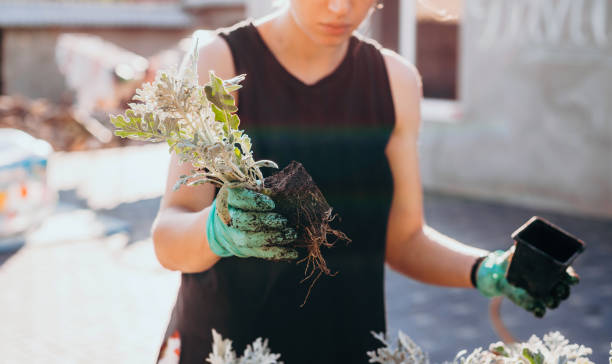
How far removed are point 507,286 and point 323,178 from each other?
53cm

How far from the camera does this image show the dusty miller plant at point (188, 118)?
105 cm

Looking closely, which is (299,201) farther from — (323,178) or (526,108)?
(526,108)

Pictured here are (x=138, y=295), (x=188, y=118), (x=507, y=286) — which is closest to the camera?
(x=188, y=118)

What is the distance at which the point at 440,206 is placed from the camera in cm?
834

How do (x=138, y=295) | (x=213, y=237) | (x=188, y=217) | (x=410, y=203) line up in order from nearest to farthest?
(x=213, y=237), (x=188, y=217), (x=410, y=203), (x=138, y=295)

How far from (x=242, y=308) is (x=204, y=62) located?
0.60m

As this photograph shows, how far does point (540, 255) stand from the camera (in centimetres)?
153

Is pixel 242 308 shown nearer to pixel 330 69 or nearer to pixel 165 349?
pixel 165 349

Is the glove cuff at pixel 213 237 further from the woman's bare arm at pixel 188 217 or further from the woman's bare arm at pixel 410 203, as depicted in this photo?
the woman's bare arm at pixel 410 203

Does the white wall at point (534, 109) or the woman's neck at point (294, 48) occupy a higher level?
the woman's neck at point (294, 48)

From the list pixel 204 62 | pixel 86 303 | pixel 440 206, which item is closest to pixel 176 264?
pixel 204 62

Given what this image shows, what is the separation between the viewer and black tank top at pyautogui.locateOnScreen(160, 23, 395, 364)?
170cm

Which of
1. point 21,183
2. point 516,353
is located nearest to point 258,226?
point 516,353

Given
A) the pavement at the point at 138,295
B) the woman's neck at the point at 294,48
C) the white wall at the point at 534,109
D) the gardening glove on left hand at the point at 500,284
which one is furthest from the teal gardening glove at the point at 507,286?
the white wall at the point at 534,109
